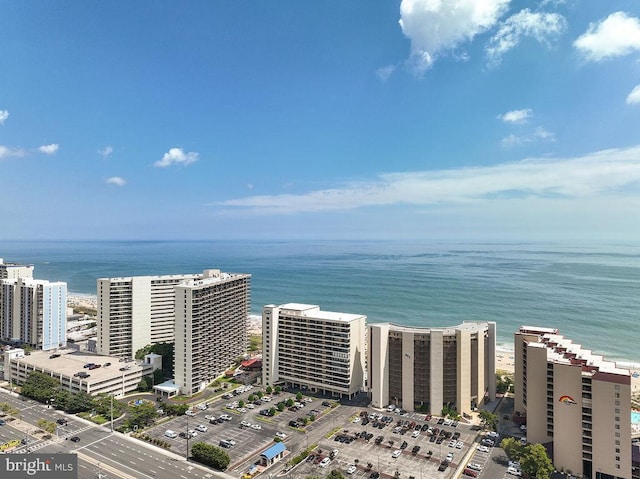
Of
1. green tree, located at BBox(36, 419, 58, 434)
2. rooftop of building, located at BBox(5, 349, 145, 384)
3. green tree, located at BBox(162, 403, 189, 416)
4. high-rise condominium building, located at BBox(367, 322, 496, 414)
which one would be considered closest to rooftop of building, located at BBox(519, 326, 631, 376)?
high-rise condominium building, located at BBox(367, 322, 496, 414)

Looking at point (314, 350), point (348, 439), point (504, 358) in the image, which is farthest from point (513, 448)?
point (504, 358)

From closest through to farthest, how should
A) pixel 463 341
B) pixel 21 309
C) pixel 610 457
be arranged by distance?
pixel 610 457 → pixel 463 341 → pixel 21 309

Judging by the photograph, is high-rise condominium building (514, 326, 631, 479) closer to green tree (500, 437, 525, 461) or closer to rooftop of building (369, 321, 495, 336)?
green tree (500, 437, 525, 461)

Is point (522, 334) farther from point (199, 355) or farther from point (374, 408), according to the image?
point (199, 355)

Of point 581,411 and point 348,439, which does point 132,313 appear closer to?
point 348,439

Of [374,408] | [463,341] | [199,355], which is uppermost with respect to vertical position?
[463,341]

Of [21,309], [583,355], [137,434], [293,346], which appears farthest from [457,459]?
[21,309]
